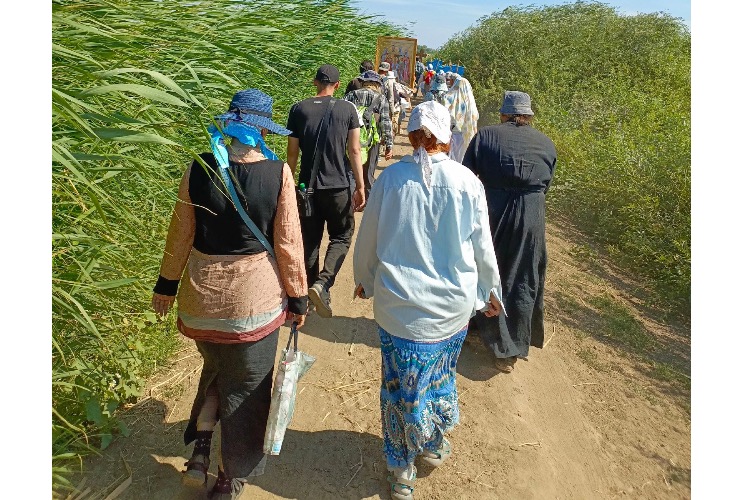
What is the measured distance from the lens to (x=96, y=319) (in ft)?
8.99

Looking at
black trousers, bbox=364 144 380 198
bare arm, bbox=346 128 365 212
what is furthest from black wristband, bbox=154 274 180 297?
black trousers, bbox=364 144 380 198


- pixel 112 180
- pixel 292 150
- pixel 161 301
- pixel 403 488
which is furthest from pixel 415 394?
pixel 292 150

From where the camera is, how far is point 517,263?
3719 mm

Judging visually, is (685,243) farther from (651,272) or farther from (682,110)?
(682,110)

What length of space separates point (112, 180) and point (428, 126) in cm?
152

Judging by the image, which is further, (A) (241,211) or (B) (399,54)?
(B) (399,54)

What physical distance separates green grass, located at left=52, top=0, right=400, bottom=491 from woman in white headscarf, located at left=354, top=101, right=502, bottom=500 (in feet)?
2.84

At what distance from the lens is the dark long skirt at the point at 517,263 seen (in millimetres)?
3648

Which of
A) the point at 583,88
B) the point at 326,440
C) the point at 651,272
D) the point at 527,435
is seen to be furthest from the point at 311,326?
the point at 583,88

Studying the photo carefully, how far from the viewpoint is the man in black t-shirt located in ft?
13.0

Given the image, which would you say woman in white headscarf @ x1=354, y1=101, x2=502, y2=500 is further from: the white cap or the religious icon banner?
the religious icon banner

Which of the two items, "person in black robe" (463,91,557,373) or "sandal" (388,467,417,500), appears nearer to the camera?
"sandal" (388,467,417,500)

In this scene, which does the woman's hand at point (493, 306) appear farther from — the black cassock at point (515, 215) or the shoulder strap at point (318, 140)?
the shoulder strap at point (318, 140)

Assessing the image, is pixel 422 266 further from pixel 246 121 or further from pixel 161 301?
pixel 161 301
